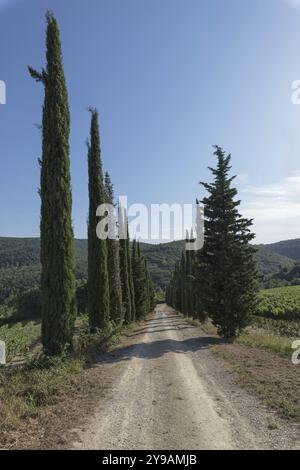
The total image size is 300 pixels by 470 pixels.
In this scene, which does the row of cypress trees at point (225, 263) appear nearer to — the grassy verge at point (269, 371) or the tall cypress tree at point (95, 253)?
the grassy verge at point (269, 371)

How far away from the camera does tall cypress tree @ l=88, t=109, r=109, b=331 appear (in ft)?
60.4

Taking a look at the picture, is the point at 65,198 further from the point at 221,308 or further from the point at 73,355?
the point at 221,308

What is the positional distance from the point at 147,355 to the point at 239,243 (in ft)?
29.3

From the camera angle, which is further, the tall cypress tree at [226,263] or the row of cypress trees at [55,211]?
the tall cypress tree at [226,263]

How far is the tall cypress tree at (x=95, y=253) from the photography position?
1841 centimetres

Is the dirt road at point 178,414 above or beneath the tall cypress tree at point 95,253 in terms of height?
beneath

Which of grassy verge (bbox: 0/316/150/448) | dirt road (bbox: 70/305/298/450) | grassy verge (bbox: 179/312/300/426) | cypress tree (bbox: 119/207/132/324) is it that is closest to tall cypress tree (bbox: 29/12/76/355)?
grassy verge (bbox: 0/316/150/448)

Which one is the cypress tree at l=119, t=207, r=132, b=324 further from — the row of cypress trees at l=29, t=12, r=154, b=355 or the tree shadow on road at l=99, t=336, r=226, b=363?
the row of cypress trees at l=29, t=12, r=154, b=355

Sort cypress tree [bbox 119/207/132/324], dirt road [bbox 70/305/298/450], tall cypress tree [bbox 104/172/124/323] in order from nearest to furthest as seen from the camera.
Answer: dirt road [bbox 70/305/298/450], tall cypress tree [bbox 104/172/124/323], cypress tree [bbox 119/207/132/324]

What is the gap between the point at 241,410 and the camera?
7.38 m

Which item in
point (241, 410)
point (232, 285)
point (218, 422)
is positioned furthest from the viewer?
point (232, 285)

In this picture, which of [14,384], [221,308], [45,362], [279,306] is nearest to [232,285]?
[221,308]

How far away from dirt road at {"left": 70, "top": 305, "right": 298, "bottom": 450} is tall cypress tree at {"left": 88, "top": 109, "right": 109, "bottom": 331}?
6.25m

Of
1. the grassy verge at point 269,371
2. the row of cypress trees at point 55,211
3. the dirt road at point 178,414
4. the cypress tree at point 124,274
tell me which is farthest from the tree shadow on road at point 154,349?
the cypress tree at point 124,274
